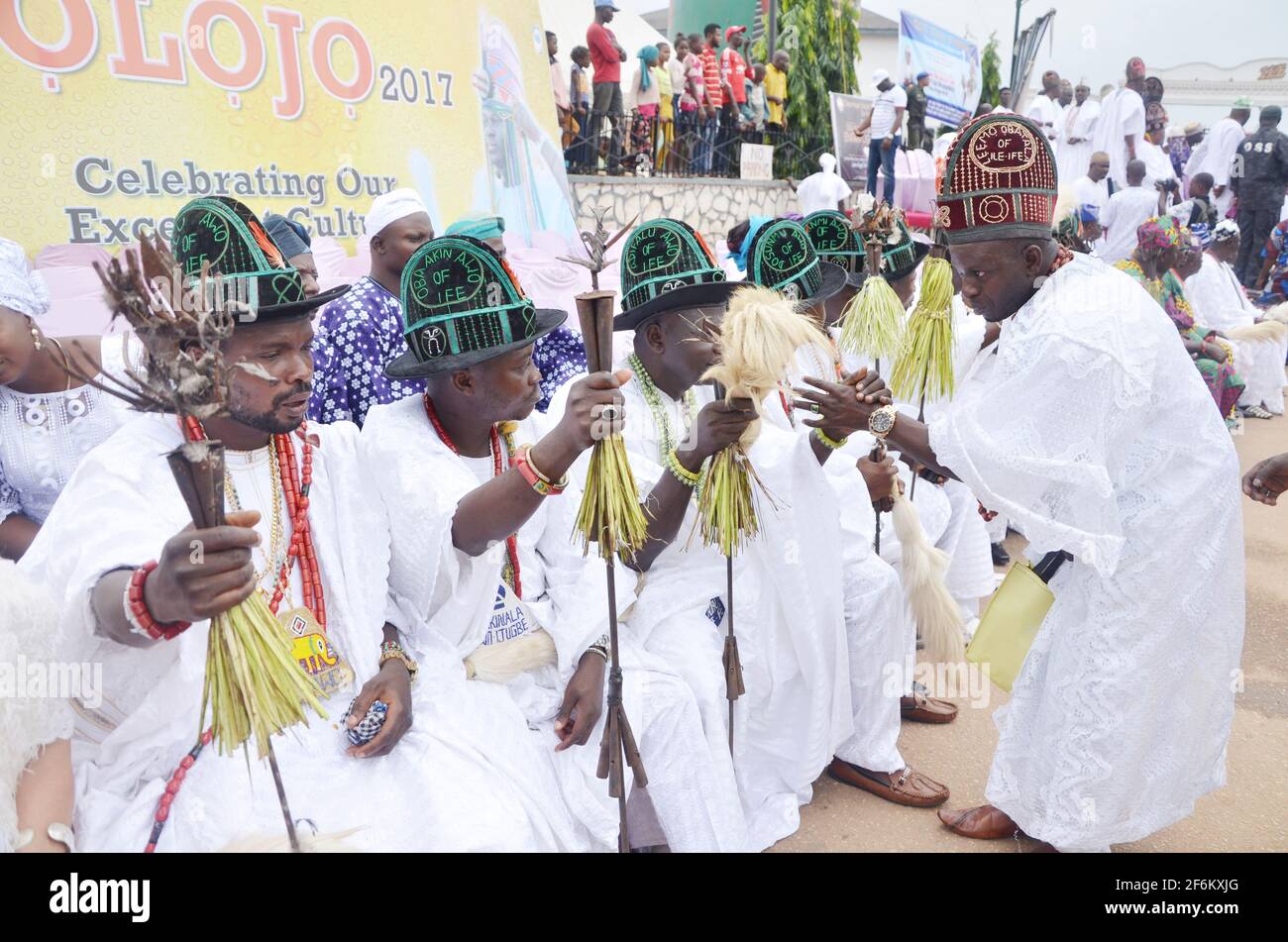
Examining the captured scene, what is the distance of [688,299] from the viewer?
312cm

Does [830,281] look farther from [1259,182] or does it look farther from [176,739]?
[1259,182]

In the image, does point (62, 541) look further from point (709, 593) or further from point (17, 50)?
point (17, 50)

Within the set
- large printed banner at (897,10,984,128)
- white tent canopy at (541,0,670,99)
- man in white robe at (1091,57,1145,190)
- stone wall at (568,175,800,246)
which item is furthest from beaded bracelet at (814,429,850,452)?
large printed banner at (897,10,984,128)

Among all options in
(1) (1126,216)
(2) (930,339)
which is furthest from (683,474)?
(1) (1126,216)

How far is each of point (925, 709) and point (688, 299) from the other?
2.41m

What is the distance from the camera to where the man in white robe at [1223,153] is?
15.4 metres

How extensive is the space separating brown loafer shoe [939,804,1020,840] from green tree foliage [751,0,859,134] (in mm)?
16215

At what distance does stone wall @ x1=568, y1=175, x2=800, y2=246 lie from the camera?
1173 centimetres

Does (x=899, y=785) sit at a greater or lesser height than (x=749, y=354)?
lesser

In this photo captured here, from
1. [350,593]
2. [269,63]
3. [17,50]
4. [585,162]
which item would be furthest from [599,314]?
[585,162]

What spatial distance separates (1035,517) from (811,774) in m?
1.37

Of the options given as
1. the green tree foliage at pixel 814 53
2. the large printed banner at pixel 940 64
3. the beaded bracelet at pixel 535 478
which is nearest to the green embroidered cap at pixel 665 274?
the beaded bracelet at pixel 535 478

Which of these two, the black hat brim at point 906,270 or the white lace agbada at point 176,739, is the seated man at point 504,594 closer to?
the white lace agbada at point 176,739

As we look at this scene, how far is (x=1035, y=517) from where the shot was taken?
2754 millimetres
